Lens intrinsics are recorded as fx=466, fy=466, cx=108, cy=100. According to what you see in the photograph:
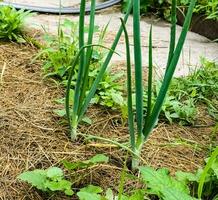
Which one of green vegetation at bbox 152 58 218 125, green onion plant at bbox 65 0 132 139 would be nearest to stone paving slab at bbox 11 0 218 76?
green vegetation at bbox 152 58 218 125

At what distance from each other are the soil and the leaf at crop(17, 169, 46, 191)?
0.06 metres

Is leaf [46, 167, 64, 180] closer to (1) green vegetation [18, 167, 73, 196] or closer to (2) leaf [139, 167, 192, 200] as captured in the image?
(1) green vegetation [18, 167, 73, 196]

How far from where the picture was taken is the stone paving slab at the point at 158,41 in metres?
2.62

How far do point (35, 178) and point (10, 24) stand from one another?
133 cm

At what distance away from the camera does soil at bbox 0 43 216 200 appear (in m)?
1.58

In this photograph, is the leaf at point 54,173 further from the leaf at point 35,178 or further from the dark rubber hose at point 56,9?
the dark rubber hose at point 56,9

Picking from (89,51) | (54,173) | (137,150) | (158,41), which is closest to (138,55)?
(89,51)

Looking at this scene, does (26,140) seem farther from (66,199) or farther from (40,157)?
(66,199)

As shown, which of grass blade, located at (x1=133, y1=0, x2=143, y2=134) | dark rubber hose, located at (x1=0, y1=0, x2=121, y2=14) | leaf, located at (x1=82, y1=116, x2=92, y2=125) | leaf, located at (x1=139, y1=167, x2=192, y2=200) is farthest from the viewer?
Answer: dark rubber hose, located at (x1=0, y1=0, x2=121, y2=14)

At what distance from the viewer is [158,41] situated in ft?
10.0

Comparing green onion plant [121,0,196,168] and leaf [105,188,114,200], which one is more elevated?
green onion plant [121,0,196,168]

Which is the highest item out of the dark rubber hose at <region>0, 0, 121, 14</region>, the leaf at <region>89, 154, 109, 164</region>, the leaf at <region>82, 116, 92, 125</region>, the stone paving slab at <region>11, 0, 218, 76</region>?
the dark rubber hose at <region>0, 0, 121, 14</region>

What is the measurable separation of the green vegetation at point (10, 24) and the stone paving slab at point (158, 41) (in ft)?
0.50

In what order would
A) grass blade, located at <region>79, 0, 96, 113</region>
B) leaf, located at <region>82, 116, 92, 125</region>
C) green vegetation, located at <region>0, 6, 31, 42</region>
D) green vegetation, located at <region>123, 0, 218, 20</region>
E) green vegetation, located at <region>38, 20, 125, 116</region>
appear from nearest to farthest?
grass blade, located at <region>79, 0, 96, 113</region>
leaf, located at <region>82, 116, 92, 125</region>
green vegetation, located at <region>38, 20, 125, 116</region>
green vegetation, located at <region>0, 6, 31, 42</region>
green vegetation, located at <region>123, 0, 218, 20</region>
